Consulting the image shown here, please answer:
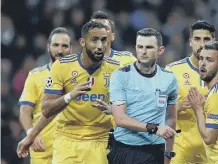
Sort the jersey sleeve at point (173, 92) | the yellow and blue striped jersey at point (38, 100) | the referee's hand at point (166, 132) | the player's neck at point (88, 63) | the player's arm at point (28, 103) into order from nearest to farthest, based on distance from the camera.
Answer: the referee's hand at point (166, 132) → the jersey sleeve at point (173, 92) → the player's neck at point (88, 63) → the player's arm at point (28, 103) → the yellow and blue striped jersey at point (38, 100)

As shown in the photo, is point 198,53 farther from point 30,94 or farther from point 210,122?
point 30,94

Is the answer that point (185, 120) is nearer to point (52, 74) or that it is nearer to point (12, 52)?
point (52, 74)

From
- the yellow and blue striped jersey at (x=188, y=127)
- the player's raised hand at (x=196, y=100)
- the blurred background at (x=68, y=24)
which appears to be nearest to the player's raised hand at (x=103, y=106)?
the player's raised hand at (x=196, y=100)

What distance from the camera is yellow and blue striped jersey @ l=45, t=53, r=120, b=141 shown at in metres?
9.03

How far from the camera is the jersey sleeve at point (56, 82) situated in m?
8.98

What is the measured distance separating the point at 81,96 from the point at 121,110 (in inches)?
32.8

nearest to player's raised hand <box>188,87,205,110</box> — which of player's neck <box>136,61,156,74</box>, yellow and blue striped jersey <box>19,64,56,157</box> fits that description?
player's neck <box>136,61,156,74</box>

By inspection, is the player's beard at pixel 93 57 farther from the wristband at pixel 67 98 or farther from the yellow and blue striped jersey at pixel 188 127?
the yellow and blue striped jersey at pixel 188 127

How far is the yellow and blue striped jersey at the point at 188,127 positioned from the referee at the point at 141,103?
1298 mm

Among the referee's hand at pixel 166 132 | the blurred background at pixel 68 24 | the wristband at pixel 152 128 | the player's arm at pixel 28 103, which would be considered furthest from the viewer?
the blurred background at pixel 68 24

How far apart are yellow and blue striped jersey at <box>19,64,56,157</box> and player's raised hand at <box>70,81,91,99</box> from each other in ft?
8.48

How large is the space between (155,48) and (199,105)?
28.9 inches

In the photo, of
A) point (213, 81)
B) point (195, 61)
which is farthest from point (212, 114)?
point (195, 61)

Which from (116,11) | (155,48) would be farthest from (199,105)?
(116,11)
